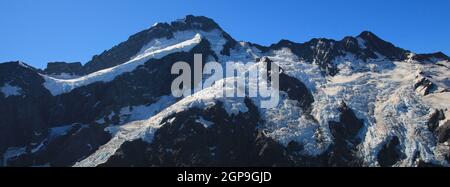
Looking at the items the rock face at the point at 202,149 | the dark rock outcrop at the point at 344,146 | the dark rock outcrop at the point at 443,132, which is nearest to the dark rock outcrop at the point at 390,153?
the dark rock outcrop at the point at 344,146

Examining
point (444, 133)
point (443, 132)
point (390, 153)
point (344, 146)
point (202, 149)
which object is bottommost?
point (390, 153)

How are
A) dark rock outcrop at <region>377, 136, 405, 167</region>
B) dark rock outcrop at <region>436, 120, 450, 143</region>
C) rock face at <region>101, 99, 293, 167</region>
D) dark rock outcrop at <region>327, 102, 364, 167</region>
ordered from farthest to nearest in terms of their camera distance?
dark rock outcrop at <region>436, 120, 450, 143</region> → rock face at <region>101, 99, 293, 167</region> → dark rock outcrop at <region>327, 102, 364, 167</region> → dark rock outcrop at <region>377, 136, 405, 167</region>

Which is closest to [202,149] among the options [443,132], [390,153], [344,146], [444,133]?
[344,146]

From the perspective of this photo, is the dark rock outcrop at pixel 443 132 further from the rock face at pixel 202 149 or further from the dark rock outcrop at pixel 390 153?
the rock face at pixel 202 149

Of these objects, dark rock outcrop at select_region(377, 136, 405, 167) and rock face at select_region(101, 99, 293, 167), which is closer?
dark rock outcrop at select_region(377, 136, 405, 167)

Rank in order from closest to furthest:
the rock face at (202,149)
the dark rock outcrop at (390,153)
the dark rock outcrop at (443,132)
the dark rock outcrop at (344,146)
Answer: the dark rock outcrop at (390,153)
the dark rock outcrop at (344,146)
the rock face at (202,149)
the dark rock outcrop at (443,132)

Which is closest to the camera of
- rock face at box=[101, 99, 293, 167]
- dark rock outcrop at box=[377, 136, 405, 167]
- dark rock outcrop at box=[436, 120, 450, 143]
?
dark rock outcrop at box=[377, 136, 405, 167]

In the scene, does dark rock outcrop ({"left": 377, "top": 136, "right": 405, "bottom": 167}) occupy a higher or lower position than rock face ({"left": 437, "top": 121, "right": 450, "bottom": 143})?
lower

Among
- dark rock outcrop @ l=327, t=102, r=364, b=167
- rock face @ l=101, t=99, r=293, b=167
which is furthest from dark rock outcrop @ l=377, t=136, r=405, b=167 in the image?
rock face @ l=101, t=99, r=293, b=167

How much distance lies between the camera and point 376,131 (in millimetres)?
193000

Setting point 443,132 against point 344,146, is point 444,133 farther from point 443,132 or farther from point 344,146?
point 344,146

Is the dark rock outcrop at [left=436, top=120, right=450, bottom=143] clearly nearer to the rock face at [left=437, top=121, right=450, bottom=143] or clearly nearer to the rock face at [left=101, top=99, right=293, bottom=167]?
the rock face at [left=437, top=121, right=450, bottom=143]
